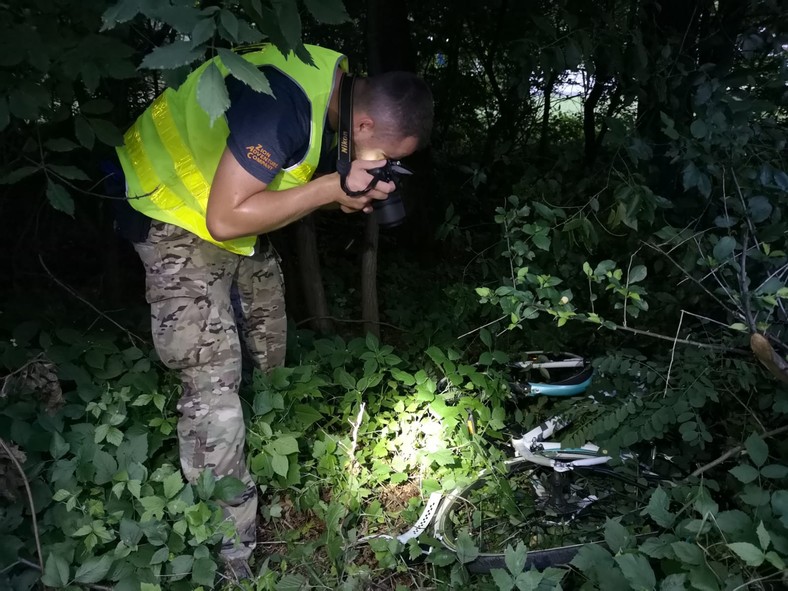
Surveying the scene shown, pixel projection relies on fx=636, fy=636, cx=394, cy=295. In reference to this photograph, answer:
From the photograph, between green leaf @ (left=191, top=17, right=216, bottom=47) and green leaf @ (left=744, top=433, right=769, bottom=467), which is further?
green leaf @ (left=744, top=433, right=769, bottom=467)

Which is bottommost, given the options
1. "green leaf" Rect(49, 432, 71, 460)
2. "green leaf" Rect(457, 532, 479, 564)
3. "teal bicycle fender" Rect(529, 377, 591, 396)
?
"green leaf" Rect(457, 532, 479, 564)

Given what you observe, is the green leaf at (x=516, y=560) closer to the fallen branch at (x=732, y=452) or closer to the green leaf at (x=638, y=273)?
the fallen branch at (x=732, y=452)

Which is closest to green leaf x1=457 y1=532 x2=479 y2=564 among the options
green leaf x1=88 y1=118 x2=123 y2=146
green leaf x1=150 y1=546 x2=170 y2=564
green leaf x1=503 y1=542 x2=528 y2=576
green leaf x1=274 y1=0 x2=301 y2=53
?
green leaf x1=503 y1=542 x2=528 y2=576

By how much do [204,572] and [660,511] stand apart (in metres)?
1.31

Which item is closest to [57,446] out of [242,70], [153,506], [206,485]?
[153,506]

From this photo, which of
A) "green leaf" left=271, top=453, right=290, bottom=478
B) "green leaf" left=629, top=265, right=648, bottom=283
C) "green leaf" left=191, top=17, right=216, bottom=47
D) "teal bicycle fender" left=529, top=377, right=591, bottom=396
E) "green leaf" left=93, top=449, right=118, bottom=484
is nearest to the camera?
"green leaf" left=191, top=17, right=216, bottom=47

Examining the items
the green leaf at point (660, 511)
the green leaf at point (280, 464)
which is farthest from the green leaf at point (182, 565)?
the green leaf at point (660, 511)

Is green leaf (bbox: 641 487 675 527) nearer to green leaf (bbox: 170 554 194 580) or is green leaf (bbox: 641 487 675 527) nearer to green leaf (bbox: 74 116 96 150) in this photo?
green leaf (bbox: 170 554 194 580)

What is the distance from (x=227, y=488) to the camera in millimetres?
2037

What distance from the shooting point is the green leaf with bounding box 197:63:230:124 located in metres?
1.17

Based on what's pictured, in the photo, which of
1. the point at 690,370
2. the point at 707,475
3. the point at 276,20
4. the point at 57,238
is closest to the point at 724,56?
the point at 690,370

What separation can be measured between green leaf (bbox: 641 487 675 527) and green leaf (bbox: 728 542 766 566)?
199mm

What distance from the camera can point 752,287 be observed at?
6.40 feet

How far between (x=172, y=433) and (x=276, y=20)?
5.07 ft
